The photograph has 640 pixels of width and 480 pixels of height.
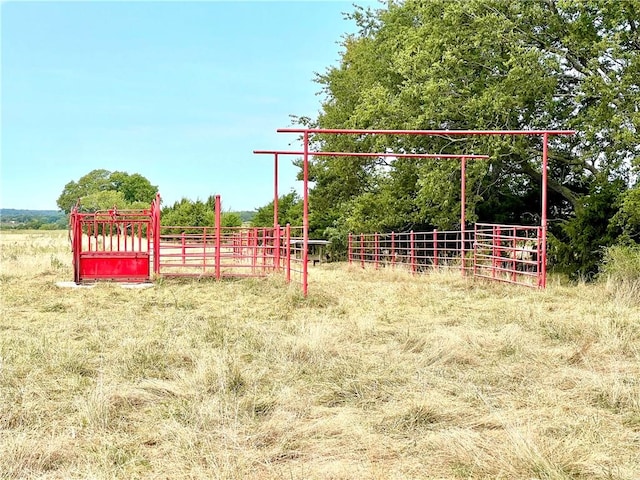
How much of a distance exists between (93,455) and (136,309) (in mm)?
5510

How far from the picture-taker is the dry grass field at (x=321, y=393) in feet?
11.5

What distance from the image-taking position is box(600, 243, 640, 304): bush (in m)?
9.78

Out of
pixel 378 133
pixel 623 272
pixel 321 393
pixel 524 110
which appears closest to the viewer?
pixel 321 393

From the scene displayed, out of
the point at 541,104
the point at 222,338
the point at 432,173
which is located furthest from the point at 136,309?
the point at 541,104

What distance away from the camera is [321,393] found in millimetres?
4719

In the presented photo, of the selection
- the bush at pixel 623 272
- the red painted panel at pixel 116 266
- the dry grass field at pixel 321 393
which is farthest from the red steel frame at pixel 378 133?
the red painted panel at pixel 116 266

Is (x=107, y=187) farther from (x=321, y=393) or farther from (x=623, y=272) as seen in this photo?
(x=321, y=393)

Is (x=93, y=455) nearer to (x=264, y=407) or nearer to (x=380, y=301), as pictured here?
(x=264, y=407)

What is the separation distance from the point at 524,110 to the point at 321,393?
12.8m

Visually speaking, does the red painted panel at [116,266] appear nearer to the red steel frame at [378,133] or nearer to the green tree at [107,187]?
the red steel frame at [378,133]

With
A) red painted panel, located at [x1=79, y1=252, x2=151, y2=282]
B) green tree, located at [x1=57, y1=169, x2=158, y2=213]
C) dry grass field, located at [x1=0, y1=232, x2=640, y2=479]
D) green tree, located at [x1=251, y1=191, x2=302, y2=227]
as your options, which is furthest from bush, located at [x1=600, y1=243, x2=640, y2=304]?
green tree, located at [x1=57, y1=169, x2=158, y2=213]

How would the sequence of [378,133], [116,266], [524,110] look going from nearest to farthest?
[378,133], [116,266], [524,110]

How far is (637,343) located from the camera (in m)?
6.41

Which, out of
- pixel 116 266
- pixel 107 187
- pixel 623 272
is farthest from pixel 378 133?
pixel 107 187
